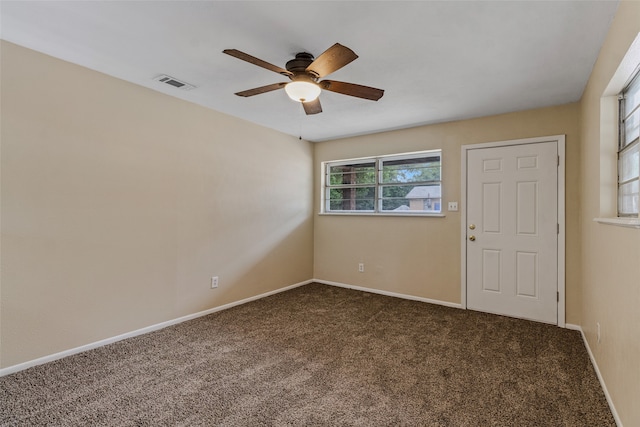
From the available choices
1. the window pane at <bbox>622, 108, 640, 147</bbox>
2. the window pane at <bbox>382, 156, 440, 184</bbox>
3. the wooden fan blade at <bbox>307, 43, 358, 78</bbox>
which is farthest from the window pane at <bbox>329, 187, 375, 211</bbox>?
the window pane at <bbox>622, 108, 640, 147</bbox>

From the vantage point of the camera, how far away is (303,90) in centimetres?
215

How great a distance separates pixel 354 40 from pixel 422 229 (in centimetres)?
265

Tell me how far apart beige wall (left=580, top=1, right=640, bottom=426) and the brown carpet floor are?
0.31 metres

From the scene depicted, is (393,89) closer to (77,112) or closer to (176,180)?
(176,180)

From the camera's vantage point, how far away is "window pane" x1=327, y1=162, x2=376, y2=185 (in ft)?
15.3

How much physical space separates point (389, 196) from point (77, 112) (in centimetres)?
359

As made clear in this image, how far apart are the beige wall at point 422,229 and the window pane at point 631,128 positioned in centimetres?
133

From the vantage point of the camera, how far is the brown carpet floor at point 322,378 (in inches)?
71.2

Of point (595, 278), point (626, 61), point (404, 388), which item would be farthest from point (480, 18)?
point (404, 388)

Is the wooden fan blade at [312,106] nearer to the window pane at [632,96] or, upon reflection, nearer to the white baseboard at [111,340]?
the window pane at [632,96]

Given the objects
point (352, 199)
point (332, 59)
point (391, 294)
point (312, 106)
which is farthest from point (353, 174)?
point (332, 59)

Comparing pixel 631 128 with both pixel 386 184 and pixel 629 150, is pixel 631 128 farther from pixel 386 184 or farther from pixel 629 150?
pixel 386 184

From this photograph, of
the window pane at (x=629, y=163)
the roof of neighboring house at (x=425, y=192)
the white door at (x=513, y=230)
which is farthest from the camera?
the roof of neighboring house at (x=425, y=192)

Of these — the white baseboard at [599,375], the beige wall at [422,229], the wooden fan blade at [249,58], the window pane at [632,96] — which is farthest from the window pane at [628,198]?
the wooden fan blade at [249,58]
